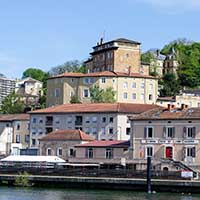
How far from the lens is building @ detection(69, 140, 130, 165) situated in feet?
246

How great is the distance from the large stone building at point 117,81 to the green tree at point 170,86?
53.7 feet

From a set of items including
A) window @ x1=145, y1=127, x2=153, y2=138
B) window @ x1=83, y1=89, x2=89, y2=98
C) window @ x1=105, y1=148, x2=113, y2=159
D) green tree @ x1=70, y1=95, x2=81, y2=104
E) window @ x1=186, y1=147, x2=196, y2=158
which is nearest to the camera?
window @ x1=186, y1=147, x2=196, y2=158

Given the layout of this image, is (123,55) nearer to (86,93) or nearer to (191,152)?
(86,93)

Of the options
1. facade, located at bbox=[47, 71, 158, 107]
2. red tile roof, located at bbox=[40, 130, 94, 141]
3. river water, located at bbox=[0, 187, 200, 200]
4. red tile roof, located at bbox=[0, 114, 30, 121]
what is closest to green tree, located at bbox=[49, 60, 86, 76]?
facade, located at bbox=[47, 71, 158, 107]

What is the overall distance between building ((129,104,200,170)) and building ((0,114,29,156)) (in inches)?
1360

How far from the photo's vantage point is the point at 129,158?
241 feet

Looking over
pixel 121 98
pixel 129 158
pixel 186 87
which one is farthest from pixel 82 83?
pixel 129 158

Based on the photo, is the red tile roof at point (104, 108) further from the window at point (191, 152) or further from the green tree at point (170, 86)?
the green tree at point (170, 86)

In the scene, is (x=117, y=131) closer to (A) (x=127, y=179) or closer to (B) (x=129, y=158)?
(B) (x=129, y=158)

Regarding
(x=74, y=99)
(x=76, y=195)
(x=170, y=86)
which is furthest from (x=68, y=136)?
(x=170, y=86)

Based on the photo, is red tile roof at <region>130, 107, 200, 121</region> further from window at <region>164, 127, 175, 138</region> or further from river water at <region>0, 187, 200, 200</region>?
river water at <region>0, 187, 200, 200</region>

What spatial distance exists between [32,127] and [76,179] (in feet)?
125

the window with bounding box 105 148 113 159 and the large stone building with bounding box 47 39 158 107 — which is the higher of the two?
the large stone building with bounding box 47 39 158 107

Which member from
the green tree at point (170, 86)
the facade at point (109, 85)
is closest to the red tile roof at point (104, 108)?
the facade at point (109, 85)
